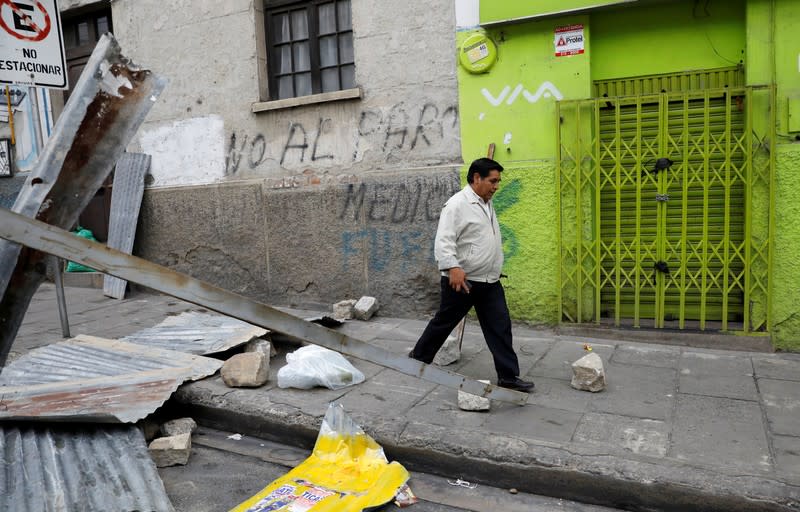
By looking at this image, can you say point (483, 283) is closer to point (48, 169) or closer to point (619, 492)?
point (619, 492)

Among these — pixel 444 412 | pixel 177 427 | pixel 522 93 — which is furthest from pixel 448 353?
pixel 522 93

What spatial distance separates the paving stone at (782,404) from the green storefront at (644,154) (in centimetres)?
98

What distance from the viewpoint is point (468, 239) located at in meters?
4.16

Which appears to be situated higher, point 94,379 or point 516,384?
point 94,379

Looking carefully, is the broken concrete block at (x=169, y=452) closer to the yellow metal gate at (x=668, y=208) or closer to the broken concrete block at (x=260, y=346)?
the broken concrete block at (x=260, y=346)

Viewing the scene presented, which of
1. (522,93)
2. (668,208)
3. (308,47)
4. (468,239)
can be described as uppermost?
(308,47)

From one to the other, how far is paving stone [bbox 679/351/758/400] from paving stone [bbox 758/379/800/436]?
81 millimetres

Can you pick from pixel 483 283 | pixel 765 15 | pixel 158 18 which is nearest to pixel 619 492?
pixel 483 283

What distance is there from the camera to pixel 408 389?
4465 millimetres

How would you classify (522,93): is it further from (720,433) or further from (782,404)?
(720,433)

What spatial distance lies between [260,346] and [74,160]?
340cm

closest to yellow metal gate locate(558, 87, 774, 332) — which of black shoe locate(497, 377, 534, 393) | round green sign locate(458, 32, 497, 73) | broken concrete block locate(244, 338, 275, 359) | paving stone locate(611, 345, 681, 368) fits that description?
paving stone locate(611, 345, 681, 368)

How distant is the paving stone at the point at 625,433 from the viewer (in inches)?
133

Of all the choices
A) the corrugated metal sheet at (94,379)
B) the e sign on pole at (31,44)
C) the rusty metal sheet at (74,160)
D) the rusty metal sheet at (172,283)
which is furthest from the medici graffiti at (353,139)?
the rusty metal sheet at (74,160)
